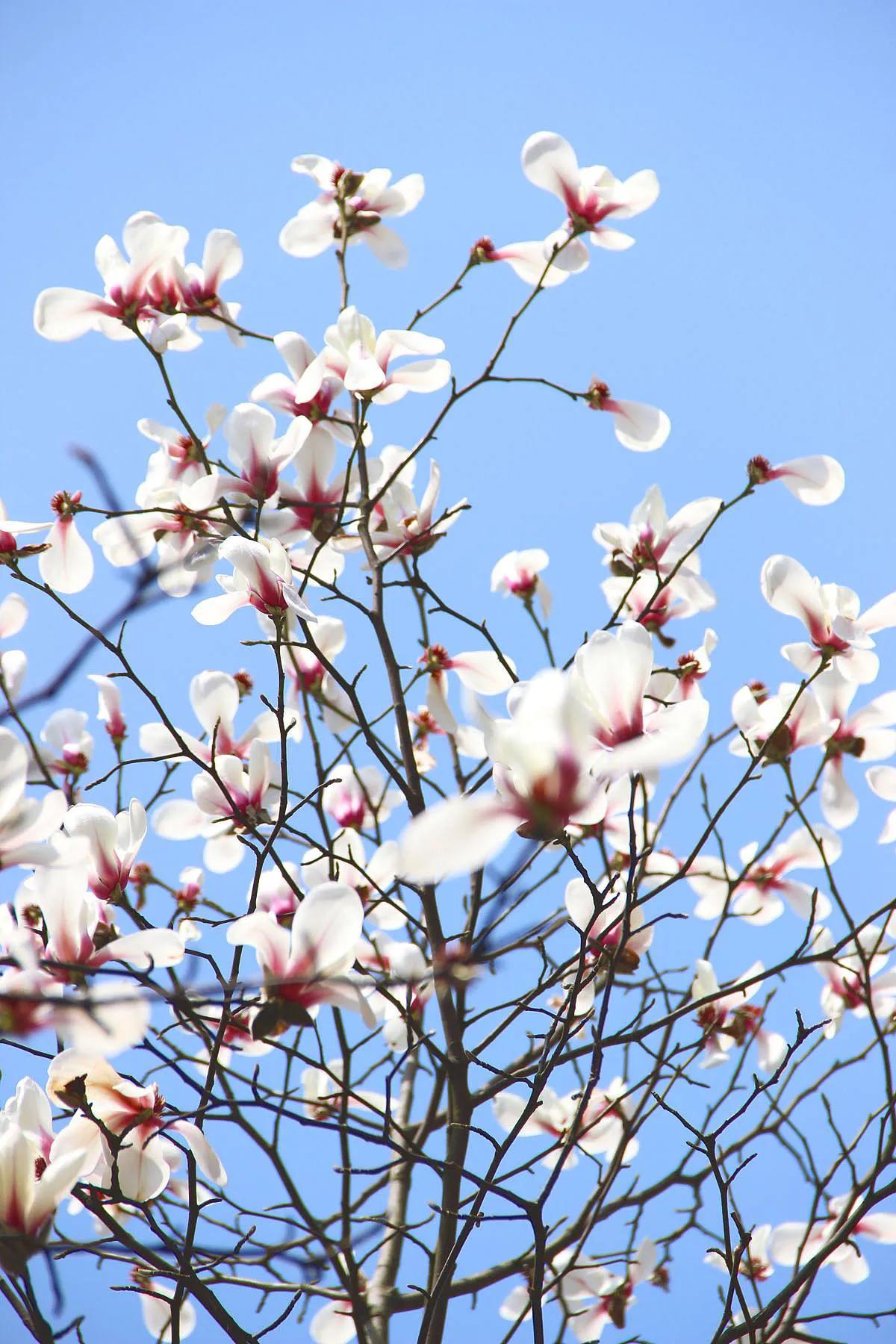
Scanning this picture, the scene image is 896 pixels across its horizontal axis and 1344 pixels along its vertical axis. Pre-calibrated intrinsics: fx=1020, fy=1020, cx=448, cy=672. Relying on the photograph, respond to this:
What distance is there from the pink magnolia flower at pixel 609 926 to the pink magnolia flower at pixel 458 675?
274 millimetres

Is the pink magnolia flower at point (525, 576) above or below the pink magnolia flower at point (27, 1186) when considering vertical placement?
above

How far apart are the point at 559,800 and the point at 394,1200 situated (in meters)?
0.90

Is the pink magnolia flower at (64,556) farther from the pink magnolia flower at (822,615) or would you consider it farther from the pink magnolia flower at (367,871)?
the pink magnolia flower at (822,615)

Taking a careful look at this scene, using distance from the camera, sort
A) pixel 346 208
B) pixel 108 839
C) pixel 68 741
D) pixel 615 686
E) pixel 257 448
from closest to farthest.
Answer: pixel 615 686 → pixel 108 839 → pixel 257 448 → pixel 346 208 → pixel 68 741

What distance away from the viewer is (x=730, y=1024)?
4.09ft

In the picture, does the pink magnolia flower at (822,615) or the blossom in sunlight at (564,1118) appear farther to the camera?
the blossom in sunlight at (564,1118)

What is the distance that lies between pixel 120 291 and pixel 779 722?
807mm

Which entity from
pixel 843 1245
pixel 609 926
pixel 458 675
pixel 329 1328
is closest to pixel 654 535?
pixel 458 675

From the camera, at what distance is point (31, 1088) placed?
77 centimetres

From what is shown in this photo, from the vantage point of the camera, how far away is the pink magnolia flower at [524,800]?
45cm

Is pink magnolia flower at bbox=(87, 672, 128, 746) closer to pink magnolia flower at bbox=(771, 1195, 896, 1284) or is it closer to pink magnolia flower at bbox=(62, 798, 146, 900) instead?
pink magnolia flower at bbox=(62, 798, 146, 900)

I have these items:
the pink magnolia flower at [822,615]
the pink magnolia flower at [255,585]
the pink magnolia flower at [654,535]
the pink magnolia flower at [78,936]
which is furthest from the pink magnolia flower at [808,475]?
the pink magnolia flower at [78,936]

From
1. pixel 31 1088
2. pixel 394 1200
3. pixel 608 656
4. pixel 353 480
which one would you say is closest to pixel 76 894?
pixel 31 1088

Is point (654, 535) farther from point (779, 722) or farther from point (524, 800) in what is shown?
point (524, 800)
